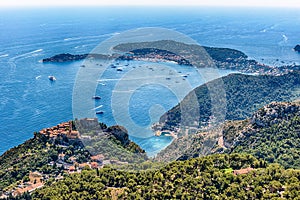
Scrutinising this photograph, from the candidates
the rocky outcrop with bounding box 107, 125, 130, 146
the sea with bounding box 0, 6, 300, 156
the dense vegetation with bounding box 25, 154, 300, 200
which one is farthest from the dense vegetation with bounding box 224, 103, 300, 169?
the rocky outcrop with bounding box 107, 125, 130, 146

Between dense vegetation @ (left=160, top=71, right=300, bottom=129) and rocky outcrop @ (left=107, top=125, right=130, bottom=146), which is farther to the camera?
dense vegetation @ (left=160, top=71, right=300, bottom=129)

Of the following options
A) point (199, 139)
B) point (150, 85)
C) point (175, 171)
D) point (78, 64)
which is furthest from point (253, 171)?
point (78, 64)

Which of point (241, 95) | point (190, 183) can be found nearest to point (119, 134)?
point (190, 183)

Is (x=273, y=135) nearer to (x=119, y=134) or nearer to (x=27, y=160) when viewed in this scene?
(x=119, y=134)

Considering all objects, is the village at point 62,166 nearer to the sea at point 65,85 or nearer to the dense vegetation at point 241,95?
the sea at point 65,85

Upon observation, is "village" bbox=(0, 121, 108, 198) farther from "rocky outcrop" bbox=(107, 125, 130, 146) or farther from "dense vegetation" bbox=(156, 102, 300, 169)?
"dense vegetation" bbox=(156, 102, 300, 169)

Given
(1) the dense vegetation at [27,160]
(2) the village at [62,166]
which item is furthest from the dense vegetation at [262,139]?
(1) the dense vegetation at [27,160]

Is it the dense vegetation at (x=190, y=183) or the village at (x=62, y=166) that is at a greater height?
the dense vegetation at (x=190, y=183)

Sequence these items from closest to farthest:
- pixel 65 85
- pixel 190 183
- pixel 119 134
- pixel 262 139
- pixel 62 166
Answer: pixel 190 183 → pixel 62 166 → pixel 119 134 → pixel 262 139 → pixel 65 85
